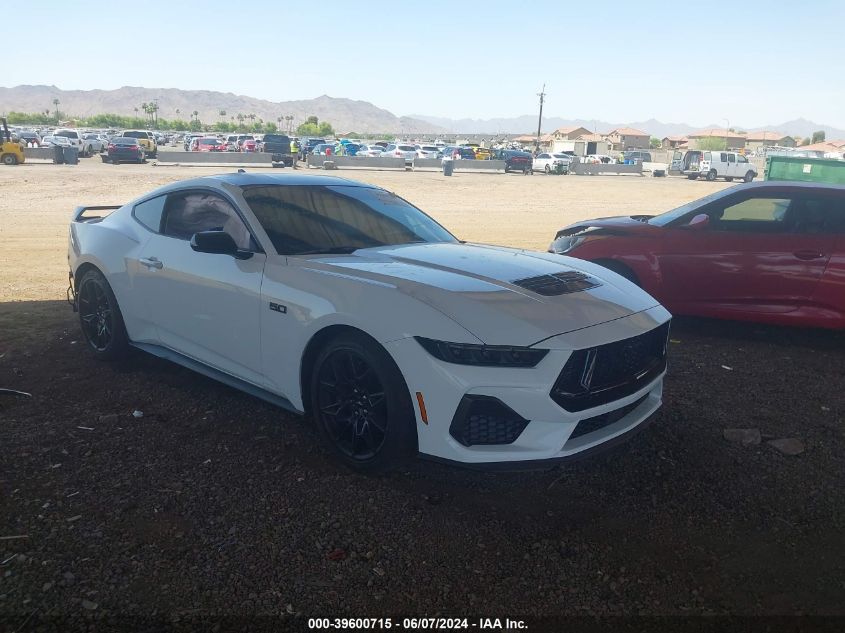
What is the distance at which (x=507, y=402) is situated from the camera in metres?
3.08

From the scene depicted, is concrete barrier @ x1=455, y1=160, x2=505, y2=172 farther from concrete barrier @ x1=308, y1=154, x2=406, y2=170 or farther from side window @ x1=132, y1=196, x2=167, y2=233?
side window @ x1=132, y1=196, x2=167, y2=233

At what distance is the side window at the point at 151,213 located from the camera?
16.2 ft

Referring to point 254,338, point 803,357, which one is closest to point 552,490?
point 254,338

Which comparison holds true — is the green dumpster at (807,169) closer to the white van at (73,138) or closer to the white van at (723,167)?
the white van at (723,167)

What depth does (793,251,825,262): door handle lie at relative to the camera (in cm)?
591

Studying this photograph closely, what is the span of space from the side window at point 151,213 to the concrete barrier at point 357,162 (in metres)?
31.4

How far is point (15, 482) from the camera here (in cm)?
351

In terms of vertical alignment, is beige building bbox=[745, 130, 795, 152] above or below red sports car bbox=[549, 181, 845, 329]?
above

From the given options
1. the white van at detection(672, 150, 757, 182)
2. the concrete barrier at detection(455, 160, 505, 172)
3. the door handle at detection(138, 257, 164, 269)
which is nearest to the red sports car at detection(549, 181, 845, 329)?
the door handle at detection(138, 257, 164, 269)

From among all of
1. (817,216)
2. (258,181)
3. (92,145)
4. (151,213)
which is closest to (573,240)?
(817,216)

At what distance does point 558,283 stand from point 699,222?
3436 mm

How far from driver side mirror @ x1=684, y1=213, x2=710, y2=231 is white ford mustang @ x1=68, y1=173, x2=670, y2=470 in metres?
2.72

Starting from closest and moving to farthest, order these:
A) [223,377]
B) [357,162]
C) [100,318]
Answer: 1. [223,377]
2. [100,318]
3. [357,162]

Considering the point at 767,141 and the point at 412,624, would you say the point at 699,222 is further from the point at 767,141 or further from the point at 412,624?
the point at 767,141
